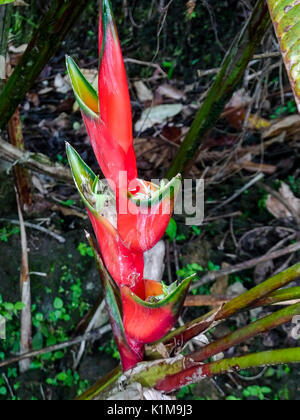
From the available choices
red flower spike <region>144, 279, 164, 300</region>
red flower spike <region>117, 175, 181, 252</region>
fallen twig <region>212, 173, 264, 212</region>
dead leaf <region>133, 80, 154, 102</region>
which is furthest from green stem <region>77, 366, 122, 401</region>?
dead leaf <region>133, 80, 154, 102</region>

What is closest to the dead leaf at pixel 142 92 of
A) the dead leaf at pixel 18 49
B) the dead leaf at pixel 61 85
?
the dead leaf at pixel 61 85

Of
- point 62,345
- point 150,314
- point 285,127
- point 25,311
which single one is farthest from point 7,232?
point 285,127

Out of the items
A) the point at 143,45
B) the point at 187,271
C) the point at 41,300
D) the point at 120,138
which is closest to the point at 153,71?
the point at 143,45

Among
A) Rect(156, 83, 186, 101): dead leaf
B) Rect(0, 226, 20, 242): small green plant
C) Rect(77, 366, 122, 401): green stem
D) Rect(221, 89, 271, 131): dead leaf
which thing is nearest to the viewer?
Rect(77, 366, 122, 401): green stem

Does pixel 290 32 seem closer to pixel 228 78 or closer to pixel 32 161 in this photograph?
pixel 228 78

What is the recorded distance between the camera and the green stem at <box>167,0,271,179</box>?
92cm

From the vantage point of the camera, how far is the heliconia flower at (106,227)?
0.60 meters

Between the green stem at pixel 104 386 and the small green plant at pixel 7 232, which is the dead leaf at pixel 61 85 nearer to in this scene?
the small green plant at pixel 7 232

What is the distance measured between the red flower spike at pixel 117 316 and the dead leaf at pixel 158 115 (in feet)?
3.23

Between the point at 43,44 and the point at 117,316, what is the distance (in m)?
0.61

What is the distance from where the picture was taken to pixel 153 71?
6.33 feet

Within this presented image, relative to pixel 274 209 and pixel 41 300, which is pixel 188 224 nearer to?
pixel 274 209

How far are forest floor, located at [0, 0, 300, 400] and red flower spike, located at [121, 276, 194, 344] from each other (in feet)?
1.92

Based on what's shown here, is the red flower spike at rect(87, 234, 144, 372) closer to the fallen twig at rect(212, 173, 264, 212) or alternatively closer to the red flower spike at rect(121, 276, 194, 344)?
the red flower spike at rect(121, 276, 194, 344)
